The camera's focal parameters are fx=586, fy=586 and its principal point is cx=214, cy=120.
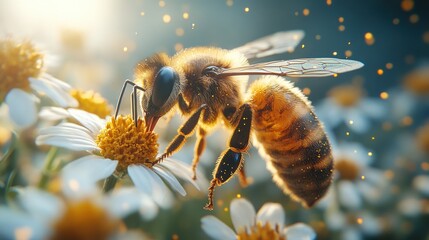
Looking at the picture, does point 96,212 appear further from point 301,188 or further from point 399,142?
point 399,142

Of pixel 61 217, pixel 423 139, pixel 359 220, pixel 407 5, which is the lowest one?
pixel 359 220

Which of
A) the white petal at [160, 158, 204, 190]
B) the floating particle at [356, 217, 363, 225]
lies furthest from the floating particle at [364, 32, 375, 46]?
the white petal at [160, 158, 204, 190]

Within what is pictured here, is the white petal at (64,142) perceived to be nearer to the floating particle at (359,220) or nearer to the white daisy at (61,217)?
the white daisy at (61,217)

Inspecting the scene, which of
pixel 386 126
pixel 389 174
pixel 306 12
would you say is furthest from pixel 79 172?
pixel 306 12

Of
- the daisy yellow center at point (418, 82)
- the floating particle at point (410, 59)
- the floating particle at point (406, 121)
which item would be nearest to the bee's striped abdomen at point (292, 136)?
the floating particle at point (406, 121)

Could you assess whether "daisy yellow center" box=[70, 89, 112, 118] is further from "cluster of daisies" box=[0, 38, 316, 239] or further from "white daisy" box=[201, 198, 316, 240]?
"white daisy" box=[201, 198, 316, 240]

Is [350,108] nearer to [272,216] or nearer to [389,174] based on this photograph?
[389,174]
